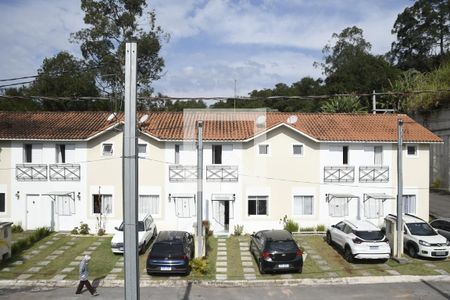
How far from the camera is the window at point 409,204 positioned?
28.5 m

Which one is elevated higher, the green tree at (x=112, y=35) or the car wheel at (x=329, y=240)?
the green tree at (x=112, y=35)

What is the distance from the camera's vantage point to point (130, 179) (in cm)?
776

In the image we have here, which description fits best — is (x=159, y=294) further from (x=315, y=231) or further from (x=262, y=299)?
(x=315, y=231)

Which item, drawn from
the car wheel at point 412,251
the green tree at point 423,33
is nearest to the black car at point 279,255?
the car wheel at point 412,251

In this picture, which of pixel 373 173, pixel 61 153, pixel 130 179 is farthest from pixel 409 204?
pixel 130 179

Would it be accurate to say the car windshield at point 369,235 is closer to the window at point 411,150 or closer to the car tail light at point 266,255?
the car tail light at point 266,255

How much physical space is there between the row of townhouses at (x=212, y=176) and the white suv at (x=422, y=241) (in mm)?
4172

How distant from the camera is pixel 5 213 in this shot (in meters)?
28.0

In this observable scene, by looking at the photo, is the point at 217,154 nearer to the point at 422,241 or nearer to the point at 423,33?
the point at 422,241

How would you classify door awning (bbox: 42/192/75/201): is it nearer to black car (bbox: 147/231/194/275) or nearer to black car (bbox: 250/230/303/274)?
black car (bbox: 147/231/194/275)

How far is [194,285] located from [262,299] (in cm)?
312

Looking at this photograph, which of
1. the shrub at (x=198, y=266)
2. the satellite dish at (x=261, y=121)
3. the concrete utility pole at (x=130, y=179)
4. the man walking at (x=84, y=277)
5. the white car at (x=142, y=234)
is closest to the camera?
the concrete utility pole at (x=130, y=179)

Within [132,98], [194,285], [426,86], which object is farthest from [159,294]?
[426,86]

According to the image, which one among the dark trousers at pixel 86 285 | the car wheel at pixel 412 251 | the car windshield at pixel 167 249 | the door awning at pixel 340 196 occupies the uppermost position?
the door awning at pixel 340 196
